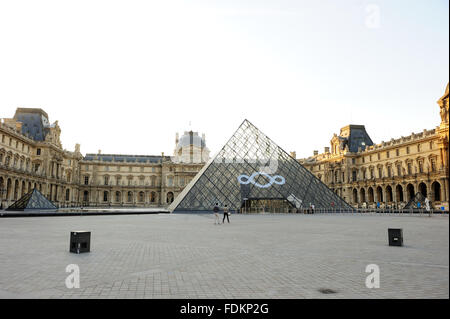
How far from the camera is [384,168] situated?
5294 cm

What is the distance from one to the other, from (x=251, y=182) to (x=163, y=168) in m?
48.1

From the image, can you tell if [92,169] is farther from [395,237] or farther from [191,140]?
[395,237]

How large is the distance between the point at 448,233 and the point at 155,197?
7682cm

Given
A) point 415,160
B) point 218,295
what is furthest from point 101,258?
point 415,160

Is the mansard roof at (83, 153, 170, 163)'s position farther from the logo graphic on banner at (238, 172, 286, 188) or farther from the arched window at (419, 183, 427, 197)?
the arched window at (419, 183, 427, 197)

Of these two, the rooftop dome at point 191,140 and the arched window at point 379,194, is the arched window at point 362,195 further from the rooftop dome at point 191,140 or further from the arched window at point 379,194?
the rooftop dome at point 191,140

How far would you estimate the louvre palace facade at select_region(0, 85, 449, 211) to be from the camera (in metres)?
44.1

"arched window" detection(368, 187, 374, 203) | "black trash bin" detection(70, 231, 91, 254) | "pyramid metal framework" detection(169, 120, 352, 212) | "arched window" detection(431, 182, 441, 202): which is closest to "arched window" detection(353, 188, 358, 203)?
"arched window" detection(368, 187, 374, 203)

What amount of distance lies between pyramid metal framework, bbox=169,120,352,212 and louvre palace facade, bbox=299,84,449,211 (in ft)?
47.3

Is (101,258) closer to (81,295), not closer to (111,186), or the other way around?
(81,295)

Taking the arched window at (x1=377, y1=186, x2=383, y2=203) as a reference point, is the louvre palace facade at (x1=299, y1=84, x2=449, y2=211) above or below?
above

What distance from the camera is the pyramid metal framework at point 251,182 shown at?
28844 millimetres

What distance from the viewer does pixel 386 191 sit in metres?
51.6

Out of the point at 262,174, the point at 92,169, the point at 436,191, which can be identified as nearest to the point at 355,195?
the point at 436,191
